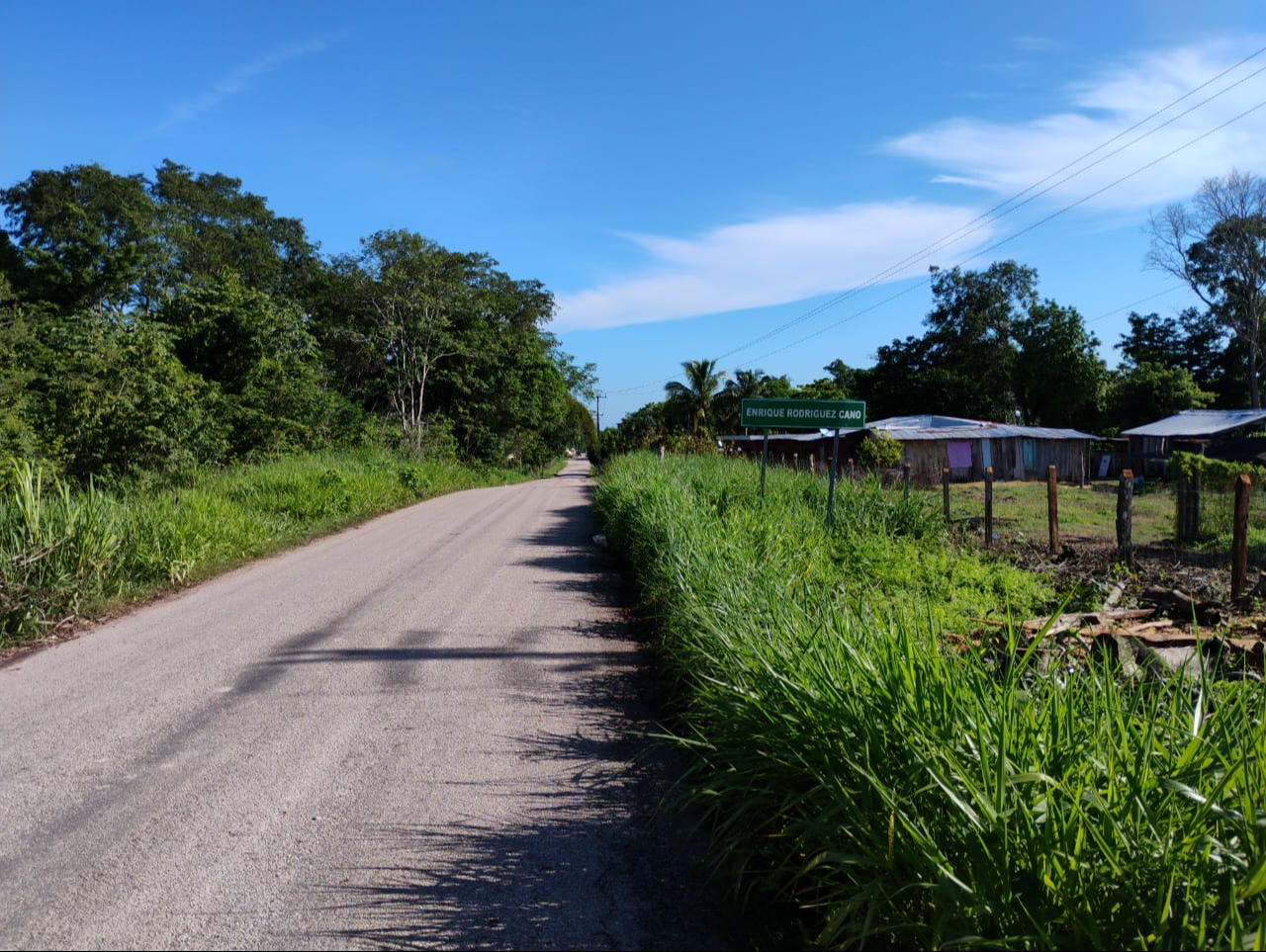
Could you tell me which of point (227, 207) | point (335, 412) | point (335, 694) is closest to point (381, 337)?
point (335, 412)

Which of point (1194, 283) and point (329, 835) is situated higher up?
point (1194, 283)

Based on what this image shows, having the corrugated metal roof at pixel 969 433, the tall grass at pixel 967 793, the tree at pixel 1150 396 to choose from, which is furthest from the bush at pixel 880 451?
the tall grass at pixel 967 793

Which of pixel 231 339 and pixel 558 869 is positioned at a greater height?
pixel 231 339

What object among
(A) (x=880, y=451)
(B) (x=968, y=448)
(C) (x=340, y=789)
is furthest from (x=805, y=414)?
(B) (x=968, y=448)

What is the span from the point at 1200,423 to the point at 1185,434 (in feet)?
6.28

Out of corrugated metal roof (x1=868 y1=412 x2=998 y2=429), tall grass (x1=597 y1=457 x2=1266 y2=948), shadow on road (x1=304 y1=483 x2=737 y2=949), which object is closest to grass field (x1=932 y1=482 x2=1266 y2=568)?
tall grass (x1=597 y1=457 x2=1266 y2=948)

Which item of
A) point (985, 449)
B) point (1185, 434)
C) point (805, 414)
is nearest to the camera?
point (805, 414)

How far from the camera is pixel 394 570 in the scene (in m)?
10.9

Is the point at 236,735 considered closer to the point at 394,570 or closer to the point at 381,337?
the point at 394,570

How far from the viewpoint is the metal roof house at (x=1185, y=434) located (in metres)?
29.1

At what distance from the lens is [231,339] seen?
21.6 m

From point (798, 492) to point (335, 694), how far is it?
22.7 feet

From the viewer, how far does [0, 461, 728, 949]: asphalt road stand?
9.68ft

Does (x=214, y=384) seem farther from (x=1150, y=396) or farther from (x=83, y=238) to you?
(x=1150, y=396)
